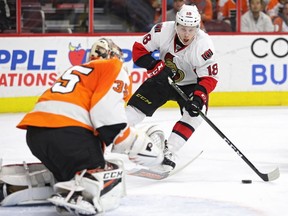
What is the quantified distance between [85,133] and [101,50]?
406 mm

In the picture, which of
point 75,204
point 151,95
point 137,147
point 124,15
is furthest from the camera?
point 124,15

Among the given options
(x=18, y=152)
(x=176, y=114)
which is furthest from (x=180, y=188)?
(x=176, y=114)

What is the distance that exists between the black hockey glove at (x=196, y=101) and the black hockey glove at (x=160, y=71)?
0.50 ft

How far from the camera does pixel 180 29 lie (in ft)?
15.2

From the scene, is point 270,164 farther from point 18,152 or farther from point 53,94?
point 53,94

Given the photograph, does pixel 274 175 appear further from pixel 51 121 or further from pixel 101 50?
pixel 51 121

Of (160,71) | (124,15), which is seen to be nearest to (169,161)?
(160,71)

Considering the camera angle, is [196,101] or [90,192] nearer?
[90,192]

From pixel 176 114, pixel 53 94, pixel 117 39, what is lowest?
pixel 176 114


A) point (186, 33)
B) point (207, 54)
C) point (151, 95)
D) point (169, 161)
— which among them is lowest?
point (169, 161)

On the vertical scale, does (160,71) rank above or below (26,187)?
above

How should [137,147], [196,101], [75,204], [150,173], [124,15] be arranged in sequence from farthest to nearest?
[124,15] → [196,101] → [150,173] → [137,147] → [75,204]

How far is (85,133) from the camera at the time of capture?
11.5 ft

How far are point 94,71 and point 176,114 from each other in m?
3.67
